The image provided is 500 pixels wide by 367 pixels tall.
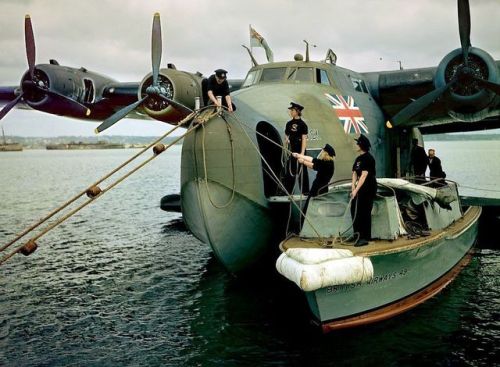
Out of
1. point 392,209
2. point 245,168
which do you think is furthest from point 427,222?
point 245,168

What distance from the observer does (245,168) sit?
31.7 ft

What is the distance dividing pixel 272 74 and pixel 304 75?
85cm

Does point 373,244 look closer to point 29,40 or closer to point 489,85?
point 489,85

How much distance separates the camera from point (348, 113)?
43.0ft

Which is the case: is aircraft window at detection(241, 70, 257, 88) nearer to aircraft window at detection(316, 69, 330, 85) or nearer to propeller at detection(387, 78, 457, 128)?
aircraft window at detection(316, 69, 330, 85)

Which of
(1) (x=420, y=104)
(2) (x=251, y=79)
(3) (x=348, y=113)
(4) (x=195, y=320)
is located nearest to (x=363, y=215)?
(4) (x=195, y=320)

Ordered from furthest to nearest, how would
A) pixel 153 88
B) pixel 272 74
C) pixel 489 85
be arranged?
pixel 153 88
pixel 489 85
pixel 272 74

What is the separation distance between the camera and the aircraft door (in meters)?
10.7

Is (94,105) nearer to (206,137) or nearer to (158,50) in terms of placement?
(158,50)

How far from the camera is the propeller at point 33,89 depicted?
16.8 metres

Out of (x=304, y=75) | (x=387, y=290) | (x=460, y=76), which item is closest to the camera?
(x=387, y=290)

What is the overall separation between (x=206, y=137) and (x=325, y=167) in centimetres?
240

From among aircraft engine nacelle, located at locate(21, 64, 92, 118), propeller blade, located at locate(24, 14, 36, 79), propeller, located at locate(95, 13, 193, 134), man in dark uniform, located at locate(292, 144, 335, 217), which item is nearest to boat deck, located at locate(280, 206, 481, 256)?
man in dark uniform, located at locate(292, 144, 335, 217)

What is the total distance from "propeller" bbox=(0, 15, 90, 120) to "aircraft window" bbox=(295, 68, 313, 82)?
8.82 metres
